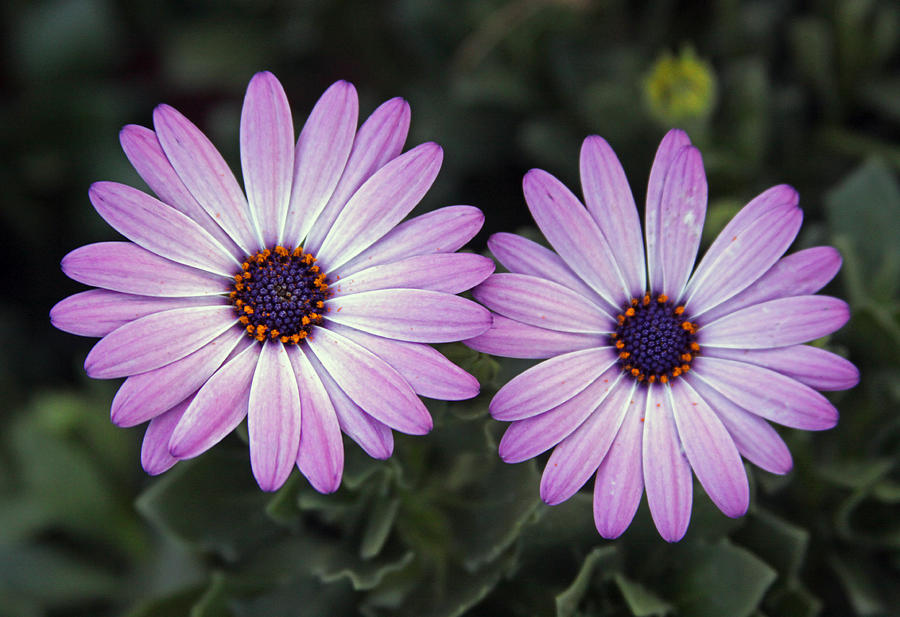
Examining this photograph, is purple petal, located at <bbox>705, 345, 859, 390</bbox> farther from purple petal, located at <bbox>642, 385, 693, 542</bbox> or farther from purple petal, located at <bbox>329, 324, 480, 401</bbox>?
purple petal, located at <bbox>329, 324, 480, 401</bbox>

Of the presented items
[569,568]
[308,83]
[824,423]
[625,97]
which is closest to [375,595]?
[569,568]

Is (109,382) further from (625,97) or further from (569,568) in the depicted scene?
(625,97)

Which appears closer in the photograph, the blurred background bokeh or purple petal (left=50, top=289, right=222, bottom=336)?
purple petal (left=50, top=289, right=222, bottom=336)

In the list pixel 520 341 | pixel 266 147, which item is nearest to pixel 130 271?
pixel 266 147

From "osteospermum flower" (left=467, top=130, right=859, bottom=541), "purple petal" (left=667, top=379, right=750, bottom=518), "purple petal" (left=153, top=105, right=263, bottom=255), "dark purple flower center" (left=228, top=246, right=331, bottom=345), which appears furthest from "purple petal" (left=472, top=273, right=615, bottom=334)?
"purple petal" (left=153, top=105, right=263, bottom=255)

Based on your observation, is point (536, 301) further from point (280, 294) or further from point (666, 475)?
point (280, 294)

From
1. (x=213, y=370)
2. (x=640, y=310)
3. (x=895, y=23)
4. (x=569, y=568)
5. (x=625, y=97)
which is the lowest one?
(x=569, y=568)

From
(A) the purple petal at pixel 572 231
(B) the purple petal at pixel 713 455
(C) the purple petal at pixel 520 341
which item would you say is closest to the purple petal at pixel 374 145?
(A) the purple petal at pixel 572 231
